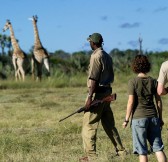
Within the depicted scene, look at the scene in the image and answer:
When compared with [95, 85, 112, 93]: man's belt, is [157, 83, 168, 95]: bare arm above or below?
above

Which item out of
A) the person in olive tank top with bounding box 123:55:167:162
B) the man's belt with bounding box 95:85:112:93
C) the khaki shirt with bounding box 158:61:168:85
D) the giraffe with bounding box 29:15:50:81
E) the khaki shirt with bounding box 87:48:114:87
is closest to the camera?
the person in olive tank top with bounding box 123:55:167:162

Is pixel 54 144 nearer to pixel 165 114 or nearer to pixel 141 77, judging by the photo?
pixel 141 77

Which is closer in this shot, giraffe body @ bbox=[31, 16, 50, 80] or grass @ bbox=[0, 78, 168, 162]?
grass @ bbox=[0, 78, 168, 162]

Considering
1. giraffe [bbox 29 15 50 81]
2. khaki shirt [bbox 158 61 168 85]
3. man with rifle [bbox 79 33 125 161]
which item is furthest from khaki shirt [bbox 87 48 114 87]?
giraffe [bbox 29 15 50 81]

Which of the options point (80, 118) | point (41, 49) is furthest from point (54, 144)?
point (41, 49)

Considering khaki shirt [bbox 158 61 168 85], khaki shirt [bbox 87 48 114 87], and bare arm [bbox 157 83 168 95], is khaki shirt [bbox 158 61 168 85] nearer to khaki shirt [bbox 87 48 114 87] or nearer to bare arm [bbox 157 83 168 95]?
bare arm [bbox 157 83 168 95]

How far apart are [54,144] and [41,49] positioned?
57.8 ft

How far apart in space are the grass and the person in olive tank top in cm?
111

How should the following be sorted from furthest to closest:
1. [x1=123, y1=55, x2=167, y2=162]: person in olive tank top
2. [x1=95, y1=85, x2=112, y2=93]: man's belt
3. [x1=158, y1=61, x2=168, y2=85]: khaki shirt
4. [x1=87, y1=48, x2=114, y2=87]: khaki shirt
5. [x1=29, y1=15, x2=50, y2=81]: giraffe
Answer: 1. [x1=29, y1=15, x2=50, y2=81]: giraffe
2. [x1=95, y1=85, x2=112, y2=93]: man's belt
3. [x1=87, y1=48, x2=114, y2=87]: khaki shirt
4. [x1=158, y1=61, x2=168, y2=85]: khaki shirt
5. [x1=123, y1=55, x2=167, y2=162]: person in olive tank top

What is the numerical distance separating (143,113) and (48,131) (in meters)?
4.49

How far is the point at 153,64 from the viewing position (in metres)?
29.6

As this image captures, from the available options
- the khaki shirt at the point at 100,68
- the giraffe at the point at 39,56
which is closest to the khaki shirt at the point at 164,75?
the khaki shirt at the point at 100,68

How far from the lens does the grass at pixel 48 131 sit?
875cm

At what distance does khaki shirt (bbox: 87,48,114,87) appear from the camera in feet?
27.1
